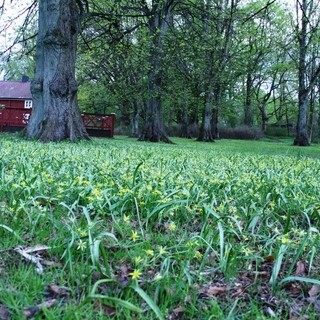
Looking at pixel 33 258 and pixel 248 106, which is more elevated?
pixel 248 106

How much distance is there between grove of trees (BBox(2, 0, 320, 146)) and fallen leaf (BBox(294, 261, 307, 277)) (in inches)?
233

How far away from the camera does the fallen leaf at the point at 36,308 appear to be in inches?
44.5

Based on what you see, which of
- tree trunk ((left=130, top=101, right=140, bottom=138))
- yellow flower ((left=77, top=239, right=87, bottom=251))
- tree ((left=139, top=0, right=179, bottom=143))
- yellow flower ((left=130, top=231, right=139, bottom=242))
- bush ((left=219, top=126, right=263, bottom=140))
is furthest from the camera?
bush ((left=219, top=126, right=263, bottom=140))

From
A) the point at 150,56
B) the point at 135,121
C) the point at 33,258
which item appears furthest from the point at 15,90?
the point at 33,258

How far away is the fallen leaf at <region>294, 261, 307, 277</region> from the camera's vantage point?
5.41 ft

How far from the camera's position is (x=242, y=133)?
3331 centimetres

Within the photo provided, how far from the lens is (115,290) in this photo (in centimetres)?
134

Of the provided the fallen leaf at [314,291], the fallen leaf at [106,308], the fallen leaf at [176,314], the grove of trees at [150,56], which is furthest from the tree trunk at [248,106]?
the fallen leaf at [106,308]

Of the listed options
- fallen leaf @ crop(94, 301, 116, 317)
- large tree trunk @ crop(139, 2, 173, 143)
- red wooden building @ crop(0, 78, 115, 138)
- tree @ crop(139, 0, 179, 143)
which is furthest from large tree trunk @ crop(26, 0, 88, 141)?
red wooden building @ crop(0, 78, 115, 138)

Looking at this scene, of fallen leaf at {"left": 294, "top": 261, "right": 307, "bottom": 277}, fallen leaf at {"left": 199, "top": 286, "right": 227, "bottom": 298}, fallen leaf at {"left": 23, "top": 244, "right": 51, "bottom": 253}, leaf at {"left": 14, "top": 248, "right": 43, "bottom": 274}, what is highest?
fallen leaf at {"left": 23, "top": 244, "right": 51, "bottom": 253}

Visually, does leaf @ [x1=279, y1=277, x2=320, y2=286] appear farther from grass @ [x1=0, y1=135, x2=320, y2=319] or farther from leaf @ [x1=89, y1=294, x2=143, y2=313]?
leaf @ [x1=89, y1=294, x2=143, y2=313]

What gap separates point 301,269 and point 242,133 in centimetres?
3256

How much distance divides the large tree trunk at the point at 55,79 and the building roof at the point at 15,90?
30649 millimetres

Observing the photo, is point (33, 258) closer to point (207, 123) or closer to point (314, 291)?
point (314, 291)
